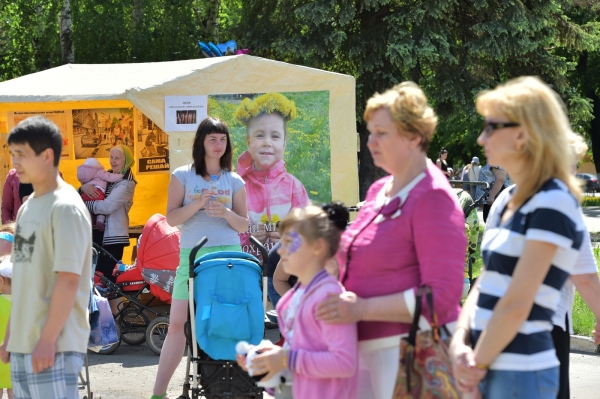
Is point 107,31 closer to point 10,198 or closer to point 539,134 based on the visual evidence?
point 10,198

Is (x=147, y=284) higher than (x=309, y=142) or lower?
lower

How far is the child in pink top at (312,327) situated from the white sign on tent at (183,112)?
257 inches

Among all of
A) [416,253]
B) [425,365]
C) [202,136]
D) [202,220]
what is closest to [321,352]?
[425,365]

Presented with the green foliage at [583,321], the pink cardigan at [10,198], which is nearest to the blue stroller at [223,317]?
the green foliage at [583,321]

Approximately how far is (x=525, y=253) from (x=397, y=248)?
51 cm

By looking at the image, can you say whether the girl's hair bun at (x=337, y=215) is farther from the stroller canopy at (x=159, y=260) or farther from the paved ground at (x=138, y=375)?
the stroller canopy at (x=159, y=260)

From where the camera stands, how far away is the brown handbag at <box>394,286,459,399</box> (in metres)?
2.95

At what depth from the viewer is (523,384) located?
2771mm

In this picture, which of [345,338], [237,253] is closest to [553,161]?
[345,338]

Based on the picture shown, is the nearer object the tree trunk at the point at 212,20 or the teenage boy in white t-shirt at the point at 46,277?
the teenage boy in white t-shirt at the point at 46,277

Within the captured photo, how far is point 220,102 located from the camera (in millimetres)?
10055

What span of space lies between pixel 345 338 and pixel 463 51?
17.4 meters

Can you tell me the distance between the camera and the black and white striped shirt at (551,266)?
2.71 metres

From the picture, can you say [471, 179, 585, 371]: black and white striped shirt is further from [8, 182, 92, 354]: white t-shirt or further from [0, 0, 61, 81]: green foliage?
[0, 0, 61, 81]: green foliage
